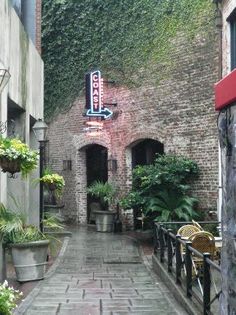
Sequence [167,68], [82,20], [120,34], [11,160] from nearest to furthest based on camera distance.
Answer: [11,160]
[167,68]
[120,34]
[82,20]

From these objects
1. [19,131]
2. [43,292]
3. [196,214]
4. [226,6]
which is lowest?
[43,292]

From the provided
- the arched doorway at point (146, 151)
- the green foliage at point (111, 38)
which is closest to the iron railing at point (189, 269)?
the arched doorway at point (146, 151)

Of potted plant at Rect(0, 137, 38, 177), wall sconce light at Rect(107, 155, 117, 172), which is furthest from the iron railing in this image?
wall sconce light at Rect(107, 155, 117, 172)

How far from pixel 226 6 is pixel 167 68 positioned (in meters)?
3.55

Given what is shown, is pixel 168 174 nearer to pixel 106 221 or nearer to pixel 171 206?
pixel 171 206

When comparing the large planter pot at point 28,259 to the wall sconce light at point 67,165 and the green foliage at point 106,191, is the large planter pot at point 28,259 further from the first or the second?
the wall sconce light at point 67,165

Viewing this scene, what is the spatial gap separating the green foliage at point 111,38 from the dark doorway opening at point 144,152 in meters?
2.05

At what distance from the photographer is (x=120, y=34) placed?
17188mm

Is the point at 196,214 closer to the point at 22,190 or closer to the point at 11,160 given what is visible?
the point at 22,190

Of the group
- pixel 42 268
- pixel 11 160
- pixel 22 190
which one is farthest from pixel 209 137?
pixel 11 160

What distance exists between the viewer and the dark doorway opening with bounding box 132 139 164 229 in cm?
1662

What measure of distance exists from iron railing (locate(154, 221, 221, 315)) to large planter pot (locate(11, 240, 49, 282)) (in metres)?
2.15

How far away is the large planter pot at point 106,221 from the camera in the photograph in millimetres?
17000

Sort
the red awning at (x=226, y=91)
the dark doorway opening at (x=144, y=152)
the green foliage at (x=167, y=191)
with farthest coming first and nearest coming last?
1. the dark doorway opening at (x=144, y=152)
2. the green foliage at (x=167, y=191)
3. the red awning at (x=226, y=91)
